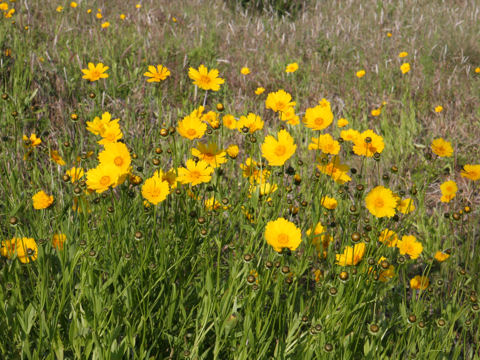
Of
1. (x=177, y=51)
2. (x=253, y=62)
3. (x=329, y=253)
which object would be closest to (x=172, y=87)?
(x=177, y=51)

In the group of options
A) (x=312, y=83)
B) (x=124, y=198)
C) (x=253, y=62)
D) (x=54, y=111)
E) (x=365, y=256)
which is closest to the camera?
(x=365, y=256)

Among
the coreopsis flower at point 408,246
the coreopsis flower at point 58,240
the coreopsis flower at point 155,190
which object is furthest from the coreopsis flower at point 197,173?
the coreopsis flower at point 408,246

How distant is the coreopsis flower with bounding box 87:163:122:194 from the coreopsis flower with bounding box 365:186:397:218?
2.73ft

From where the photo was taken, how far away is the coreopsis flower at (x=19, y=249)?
1.46 meters

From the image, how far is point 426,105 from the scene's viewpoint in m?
3.86

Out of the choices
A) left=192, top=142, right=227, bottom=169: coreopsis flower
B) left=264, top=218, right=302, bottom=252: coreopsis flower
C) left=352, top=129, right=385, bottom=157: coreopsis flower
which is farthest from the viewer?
left=352, top=129, right=385, bottom=157: coreopsis flower

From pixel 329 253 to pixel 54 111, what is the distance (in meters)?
2.28

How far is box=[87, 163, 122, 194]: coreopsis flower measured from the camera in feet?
4.75

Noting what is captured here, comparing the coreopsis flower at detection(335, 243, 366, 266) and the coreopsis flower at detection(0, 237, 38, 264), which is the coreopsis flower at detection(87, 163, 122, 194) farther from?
the coreopsis flower at detection(335, 243, 366, 266)

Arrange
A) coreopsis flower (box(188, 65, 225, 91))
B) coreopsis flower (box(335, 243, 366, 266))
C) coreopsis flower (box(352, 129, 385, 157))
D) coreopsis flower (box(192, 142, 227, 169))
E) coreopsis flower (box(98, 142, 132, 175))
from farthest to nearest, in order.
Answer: coreopsis flower (box(188, 65, 225, 91)), coreopsis flower (box(352, 129, 385, 157)), coreopsis flower (box(192, 142, 227, 169)), coreopsis flower (box(335, 243, 366, 266)), coreopsis flower (box(98, 142, 132, 175))

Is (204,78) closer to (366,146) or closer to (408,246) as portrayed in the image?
(366,146)

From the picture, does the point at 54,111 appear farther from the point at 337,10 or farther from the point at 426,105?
the point at 337,10

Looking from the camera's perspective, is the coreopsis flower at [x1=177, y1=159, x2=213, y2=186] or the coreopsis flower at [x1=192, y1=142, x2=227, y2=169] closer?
the coreopsis flower at [x1=177, y1=159, x2=213, y2=186]

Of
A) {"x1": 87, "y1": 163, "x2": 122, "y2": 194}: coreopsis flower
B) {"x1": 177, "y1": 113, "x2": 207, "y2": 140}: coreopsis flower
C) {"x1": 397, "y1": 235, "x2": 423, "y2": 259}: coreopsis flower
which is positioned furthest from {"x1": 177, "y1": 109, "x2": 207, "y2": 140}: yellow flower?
{"x1": 397, "y1": 235, "x2": 423, "y2": 259}: coreopsis flower
